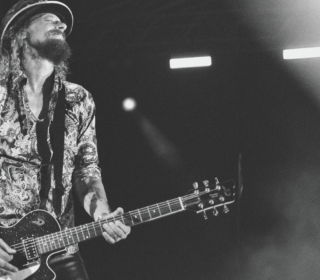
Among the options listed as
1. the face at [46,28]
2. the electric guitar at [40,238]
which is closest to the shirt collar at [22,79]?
the face at [46,28]

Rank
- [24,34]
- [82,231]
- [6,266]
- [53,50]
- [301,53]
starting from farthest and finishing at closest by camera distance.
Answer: [301,53]
[24,34]
[53,50]
[82,231]
[6,266]

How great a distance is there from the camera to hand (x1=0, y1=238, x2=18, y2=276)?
225 cm

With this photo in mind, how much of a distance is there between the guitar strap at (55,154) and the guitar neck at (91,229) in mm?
147

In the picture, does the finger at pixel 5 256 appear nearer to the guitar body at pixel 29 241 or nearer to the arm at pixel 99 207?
the guitar body at pixel 29 241

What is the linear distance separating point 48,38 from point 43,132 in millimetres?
526

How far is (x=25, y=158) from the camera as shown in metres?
2.51

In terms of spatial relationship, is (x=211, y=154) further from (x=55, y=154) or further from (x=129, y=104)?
(x=55, y=154)

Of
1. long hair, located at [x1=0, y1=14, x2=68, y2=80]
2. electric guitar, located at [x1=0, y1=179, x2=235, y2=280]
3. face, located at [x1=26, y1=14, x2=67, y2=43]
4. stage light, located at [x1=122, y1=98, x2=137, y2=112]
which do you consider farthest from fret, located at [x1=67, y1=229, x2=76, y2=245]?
stage light, located at [x1=122, y1=98, x2=137, y2=112]

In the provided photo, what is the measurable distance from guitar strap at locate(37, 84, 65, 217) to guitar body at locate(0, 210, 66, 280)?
0.12 m

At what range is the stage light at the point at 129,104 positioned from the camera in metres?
5.14

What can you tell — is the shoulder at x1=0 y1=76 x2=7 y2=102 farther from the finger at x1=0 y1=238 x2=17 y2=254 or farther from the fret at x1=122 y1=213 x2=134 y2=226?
the fret at x1=122 y1=213 x2=134 y2=226

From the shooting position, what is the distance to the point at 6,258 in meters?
2.27

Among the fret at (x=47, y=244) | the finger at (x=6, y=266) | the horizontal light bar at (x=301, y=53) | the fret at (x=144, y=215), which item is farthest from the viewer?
the horizontal light bar at (x=301, y=53)

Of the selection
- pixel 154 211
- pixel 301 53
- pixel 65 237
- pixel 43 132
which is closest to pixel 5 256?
pixel 65 237
